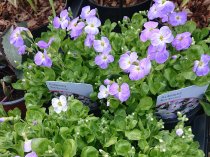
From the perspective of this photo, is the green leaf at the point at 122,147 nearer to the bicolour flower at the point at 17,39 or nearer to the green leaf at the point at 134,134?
the green leaf at the point at 134,134

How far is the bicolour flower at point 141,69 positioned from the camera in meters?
0.99

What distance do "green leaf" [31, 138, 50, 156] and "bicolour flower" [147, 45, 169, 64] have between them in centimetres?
34

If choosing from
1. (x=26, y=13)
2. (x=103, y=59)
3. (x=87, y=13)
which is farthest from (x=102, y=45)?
(x=26, y=13)

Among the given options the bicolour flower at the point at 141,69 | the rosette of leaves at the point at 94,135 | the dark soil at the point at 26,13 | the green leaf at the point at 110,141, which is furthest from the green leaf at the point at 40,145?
the dark soil at the point at 26,13

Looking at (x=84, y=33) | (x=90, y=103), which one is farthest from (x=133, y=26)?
(x=90, y=103)

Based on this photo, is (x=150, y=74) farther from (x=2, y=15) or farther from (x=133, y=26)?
(x=2, y=15)

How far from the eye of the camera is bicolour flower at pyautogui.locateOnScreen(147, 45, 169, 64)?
101 cm

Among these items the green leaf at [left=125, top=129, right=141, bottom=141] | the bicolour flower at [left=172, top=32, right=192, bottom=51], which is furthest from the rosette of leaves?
the bicolour flower at [left=172, top=32, right=192, bottom=51]

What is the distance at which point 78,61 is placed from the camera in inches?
45.5

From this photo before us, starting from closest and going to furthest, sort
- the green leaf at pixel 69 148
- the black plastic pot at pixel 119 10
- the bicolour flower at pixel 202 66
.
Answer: the green leaf at pixel 69 148 < the bicolour flower at pixel 202 66 < the black plastic pot at pixel 119 10

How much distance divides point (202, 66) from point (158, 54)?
119 millimetres

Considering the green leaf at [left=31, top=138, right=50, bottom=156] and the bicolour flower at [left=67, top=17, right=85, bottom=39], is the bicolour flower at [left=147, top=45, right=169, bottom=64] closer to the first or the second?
the bicolour flower at [left=67, top=17, right=85, bottom=39]

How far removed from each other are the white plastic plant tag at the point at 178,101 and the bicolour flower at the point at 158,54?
93mm

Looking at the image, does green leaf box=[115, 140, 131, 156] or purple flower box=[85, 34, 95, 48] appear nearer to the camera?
green leaf box=[115, 140, 131, 156]
